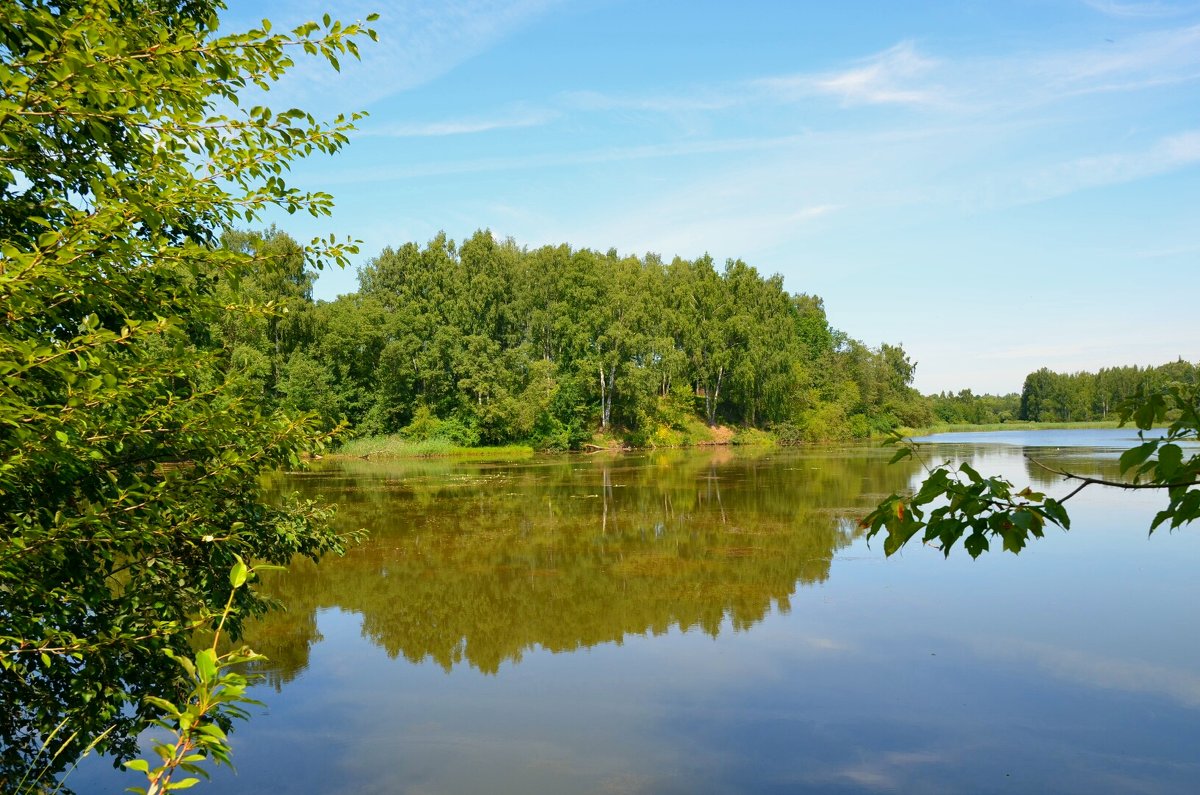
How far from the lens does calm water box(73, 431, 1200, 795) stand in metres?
6.10

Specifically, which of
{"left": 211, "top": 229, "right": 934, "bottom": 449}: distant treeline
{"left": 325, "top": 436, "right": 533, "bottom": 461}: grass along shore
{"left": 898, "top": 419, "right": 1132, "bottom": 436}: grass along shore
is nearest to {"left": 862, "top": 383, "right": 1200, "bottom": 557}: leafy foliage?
{"left": 325, "top": 436, "right": 533, "bottom": 461}: grass along shore

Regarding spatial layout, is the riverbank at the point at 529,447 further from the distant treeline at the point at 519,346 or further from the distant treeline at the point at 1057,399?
the distant treeline at the point at 1057,399

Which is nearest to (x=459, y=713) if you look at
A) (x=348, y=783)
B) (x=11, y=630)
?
(x=348, y=783)

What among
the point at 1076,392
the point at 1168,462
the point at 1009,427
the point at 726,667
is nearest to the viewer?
the point at 1168,462

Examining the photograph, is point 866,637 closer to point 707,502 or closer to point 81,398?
point 81,398

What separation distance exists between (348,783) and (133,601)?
2.78m

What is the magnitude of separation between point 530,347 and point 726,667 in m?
40.9

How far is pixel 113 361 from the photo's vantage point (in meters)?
3.46

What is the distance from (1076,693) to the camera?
739 cm

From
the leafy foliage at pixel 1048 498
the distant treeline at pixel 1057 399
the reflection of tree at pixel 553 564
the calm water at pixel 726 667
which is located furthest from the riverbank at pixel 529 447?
the distant treeline at pixel 1057 399

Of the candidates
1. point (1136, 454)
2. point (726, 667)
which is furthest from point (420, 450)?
point (1136, 454)

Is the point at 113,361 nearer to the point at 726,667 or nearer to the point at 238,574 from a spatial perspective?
the point at 238,574

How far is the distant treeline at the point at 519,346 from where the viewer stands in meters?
46.5

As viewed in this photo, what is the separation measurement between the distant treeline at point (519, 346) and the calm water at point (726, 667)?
3147cm
